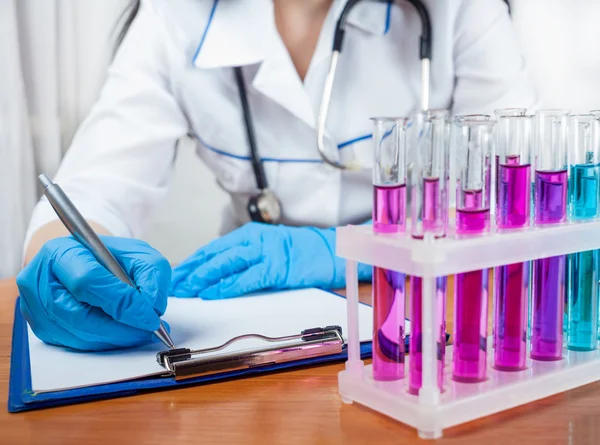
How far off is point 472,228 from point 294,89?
657 millimetres

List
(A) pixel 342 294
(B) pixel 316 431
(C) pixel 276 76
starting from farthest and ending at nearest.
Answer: (C) pixel 276 76 → (A) pixel 342 294 → (B) pixel 316 431

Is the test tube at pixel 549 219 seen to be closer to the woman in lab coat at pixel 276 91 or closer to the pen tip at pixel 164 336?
the pen tip at pixel 164 336

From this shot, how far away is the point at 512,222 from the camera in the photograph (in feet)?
1.50

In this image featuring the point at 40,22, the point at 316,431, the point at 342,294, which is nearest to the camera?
the point at 316,431

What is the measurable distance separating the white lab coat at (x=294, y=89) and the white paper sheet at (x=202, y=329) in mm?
364

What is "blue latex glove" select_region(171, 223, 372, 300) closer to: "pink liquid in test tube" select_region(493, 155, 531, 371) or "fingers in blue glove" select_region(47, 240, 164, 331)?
"fingers in blue glove" select_region(47, 240, 164, 331)

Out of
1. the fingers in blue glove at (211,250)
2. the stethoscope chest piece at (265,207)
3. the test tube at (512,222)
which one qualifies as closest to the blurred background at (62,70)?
the stethoscope chest piece at (265,207)

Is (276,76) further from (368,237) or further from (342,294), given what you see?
(368,237)

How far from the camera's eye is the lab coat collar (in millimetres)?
1039

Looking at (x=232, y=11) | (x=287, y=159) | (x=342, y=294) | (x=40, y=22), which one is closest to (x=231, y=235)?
(x=342, y=294)

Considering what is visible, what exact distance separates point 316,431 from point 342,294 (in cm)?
38

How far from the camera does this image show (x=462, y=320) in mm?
448

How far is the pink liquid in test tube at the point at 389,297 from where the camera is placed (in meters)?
0.44

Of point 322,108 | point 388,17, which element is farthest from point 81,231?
point 388,17
